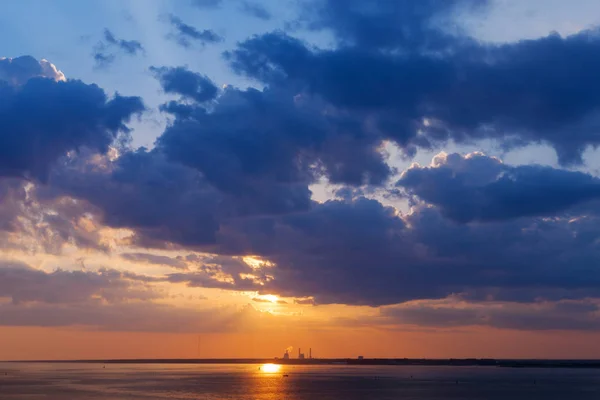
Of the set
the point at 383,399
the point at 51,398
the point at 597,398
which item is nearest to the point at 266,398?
the point at 383,399

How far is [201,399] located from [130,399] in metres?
15.6

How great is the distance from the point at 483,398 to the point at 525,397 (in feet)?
40.8

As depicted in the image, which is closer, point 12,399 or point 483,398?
point 12,399

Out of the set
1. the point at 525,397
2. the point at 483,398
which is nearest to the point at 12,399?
the point at 483,398

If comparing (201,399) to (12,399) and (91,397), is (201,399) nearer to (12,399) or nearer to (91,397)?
(91,397)

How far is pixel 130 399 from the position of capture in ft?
465

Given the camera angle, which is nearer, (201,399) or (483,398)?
(201,399)

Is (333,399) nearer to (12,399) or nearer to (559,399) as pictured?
(559,399)

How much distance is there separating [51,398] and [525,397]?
105 metres

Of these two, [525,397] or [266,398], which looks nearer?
[266,398]

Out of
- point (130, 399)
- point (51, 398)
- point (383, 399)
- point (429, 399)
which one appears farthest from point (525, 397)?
point (51, 398)

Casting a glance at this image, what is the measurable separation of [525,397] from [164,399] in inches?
3223

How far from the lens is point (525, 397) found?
156875mm

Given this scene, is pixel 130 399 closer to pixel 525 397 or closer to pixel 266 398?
pixel 266 398
